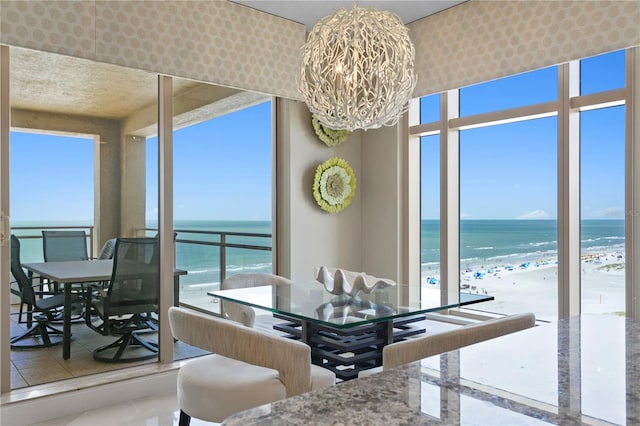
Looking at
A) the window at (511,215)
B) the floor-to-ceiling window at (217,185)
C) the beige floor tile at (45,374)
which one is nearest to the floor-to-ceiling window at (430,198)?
the window at (511,215)

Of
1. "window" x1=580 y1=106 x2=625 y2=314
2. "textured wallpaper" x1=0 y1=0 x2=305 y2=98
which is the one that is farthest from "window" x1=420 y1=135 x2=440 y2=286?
"textured wallpaper" x1=0 y1=0 x2=305 y2=98

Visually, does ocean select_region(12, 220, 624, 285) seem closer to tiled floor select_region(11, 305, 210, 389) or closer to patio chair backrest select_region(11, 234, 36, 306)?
patio chair backrest select_region(11, 234, 36, 306)

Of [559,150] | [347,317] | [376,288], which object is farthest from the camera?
[559,150]

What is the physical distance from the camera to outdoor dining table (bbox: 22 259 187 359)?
127 inches

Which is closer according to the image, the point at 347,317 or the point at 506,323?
the point at 506,323

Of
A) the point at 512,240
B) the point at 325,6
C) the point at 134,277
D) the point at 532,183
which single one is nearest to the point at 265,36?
the point at 325,6

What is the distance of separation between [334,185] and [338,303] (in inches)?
89.6

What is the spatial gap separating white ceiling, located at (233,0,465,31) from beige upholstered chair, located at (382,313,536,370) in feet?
9.60

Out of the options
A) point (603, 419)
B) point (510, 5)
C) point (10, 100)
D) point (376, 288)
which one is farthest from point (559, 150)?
point (10, 100)

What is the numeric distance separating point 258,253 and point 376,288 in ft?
5.65

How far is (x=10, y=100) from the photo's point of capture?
9.95 feet

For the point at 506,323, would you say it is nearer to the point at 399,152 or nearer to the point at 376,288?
the point at 376,288

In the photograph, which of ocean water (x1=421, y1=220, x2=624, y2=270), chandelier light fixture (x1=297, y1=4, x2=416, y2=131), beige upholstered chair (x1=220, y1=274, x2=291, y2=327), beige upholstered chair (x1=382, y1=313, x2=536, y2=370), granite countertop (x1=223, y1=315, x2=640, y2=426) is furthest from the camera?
ocean water (x1=421, y1=220, x2=624, y2=270)

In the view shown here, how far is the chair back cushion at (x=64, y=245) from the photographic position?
10.5 ft
